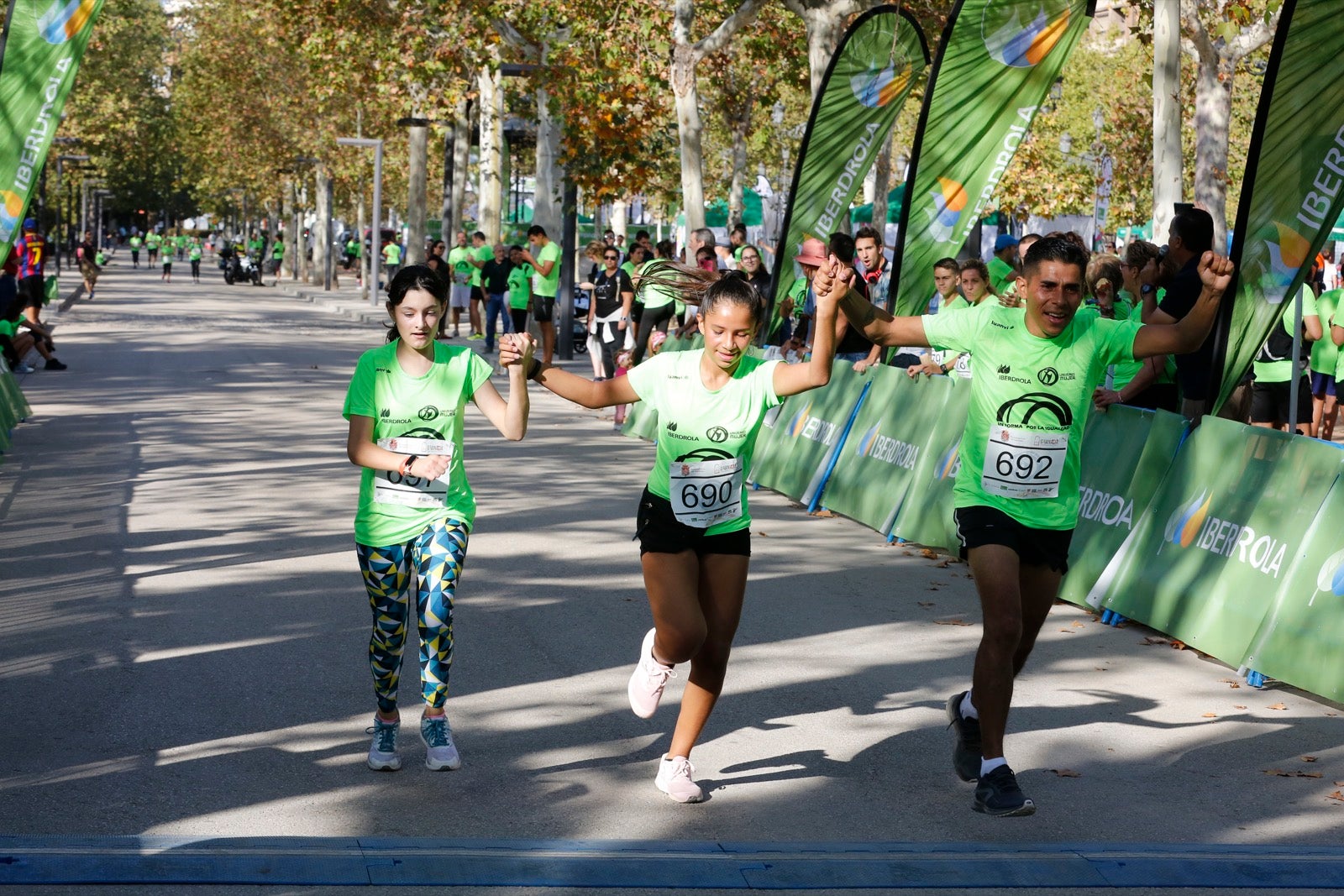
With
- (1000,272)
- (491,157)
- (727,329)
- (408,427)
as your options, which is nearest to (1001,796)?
(727,329)

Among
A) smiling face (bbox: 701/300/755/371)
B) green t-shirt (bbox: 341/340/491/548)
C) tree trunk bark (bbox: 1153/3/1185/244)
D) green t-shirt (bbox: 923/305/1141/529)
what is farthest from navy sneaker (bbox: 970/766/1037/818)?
tree trunk bark (bbox: 1153/3/1185/244)

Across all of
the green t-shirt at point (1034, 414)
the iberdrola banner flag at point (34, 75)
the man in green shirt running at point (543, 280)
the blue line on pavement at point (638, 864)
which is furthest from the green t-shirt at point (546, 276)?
the blue line on pavement at point (638, 864)

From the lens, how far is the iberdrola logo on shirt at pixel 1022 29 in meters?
12.9

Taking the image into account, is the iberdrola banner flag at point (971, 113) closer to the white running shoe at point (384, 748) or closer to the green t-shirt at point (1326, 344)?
the green t-shirt at point (1326, 344)

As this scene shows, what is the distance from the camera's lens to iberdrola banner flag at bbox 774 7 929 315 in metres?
15.8

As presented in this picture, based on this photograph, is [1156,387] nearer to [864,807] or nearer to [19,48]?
[864,807]

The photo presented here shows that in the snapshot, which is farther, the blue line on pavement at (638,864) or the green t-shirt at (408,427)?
the green t-shirt at (408,427)

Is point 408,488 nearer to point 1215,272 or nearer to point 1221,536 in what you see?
point 1215,272

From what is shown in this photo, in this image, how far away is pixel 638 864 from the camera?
5.07 meters

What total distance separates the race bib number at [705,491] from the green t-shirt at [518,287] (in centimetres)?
1945

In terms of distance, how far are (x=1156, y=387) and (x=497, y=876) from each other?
6.41m

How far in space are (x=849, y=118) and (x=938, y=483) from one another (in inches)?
248

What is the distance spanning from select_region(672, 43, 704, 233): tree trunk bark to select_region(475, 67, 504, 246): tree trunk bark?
13576 mm

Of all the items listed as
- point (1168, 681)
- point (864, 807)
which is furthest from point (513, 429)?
point (1168, 681)
